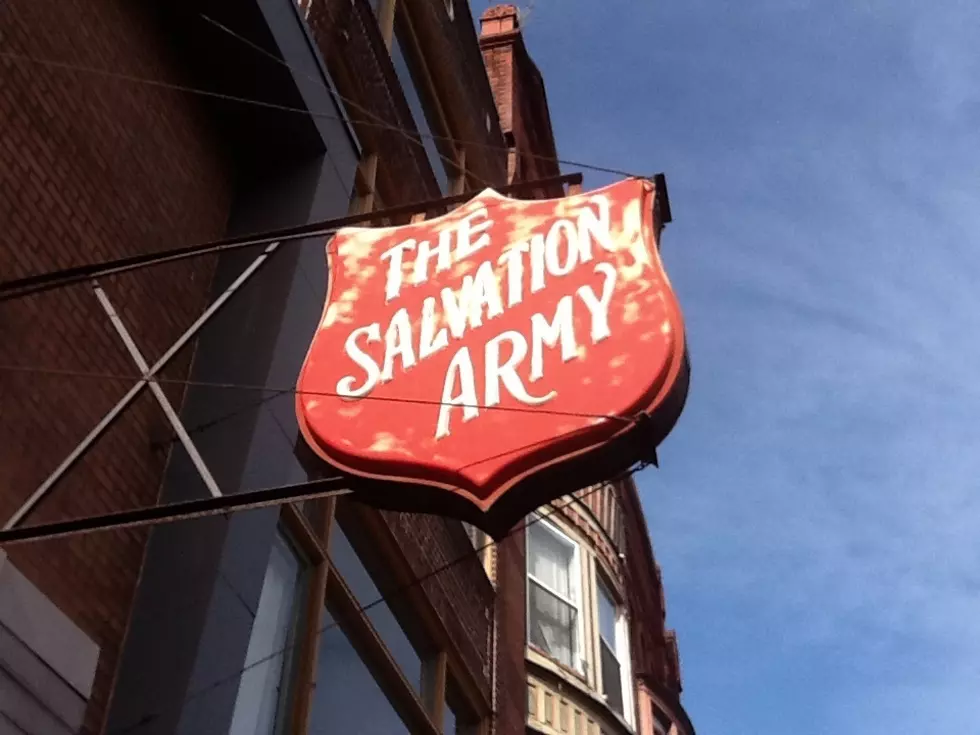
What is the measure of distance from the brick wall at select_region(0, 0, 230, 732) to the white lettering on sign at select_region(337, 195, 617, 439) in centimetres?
140

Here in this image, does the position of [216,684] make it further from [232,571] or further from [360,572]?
[360,572]

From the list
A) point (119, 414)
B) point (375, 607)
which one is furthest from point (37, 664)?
point (375, 607)

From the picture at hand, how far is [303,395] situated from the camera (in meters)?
5.32

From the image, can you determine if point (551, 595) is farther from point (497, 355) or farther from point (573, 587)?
point (497, 355)

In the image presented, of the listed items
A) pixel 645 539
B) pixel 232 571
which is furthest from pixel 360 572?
pixel 645 539

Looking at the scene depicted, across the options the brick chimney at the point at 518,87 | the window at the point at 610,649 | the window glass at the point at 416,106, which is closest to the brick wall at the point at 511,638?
the window at the point at 610,649

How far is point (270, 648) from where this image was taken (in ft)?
22.4

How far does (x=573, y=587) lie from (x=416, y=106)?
5.64 m

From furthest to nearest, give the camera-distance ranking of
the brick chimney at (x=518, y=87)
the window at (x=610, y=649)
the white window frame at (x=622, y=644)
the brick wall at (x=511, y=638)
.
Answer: the brick chimney at (x=518, y=87) → the white window frame at (x=622, y=644) → the window at (x=610, y=649) → the brick wall at (x=511, y=638)

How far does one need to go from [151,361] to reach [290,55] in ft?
8.82

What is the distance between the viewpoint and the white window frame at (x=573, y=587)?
12945 millimetres

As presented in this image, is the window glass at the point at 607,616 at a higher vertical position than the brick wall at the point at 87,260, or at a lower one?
higher

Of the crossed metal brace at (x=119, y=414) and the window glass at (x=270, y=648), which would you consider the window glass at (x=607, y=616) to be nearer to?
the window glass at (x=270, y=648)

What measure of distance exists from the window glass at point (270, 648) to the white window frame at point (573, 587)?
17.8 feet
